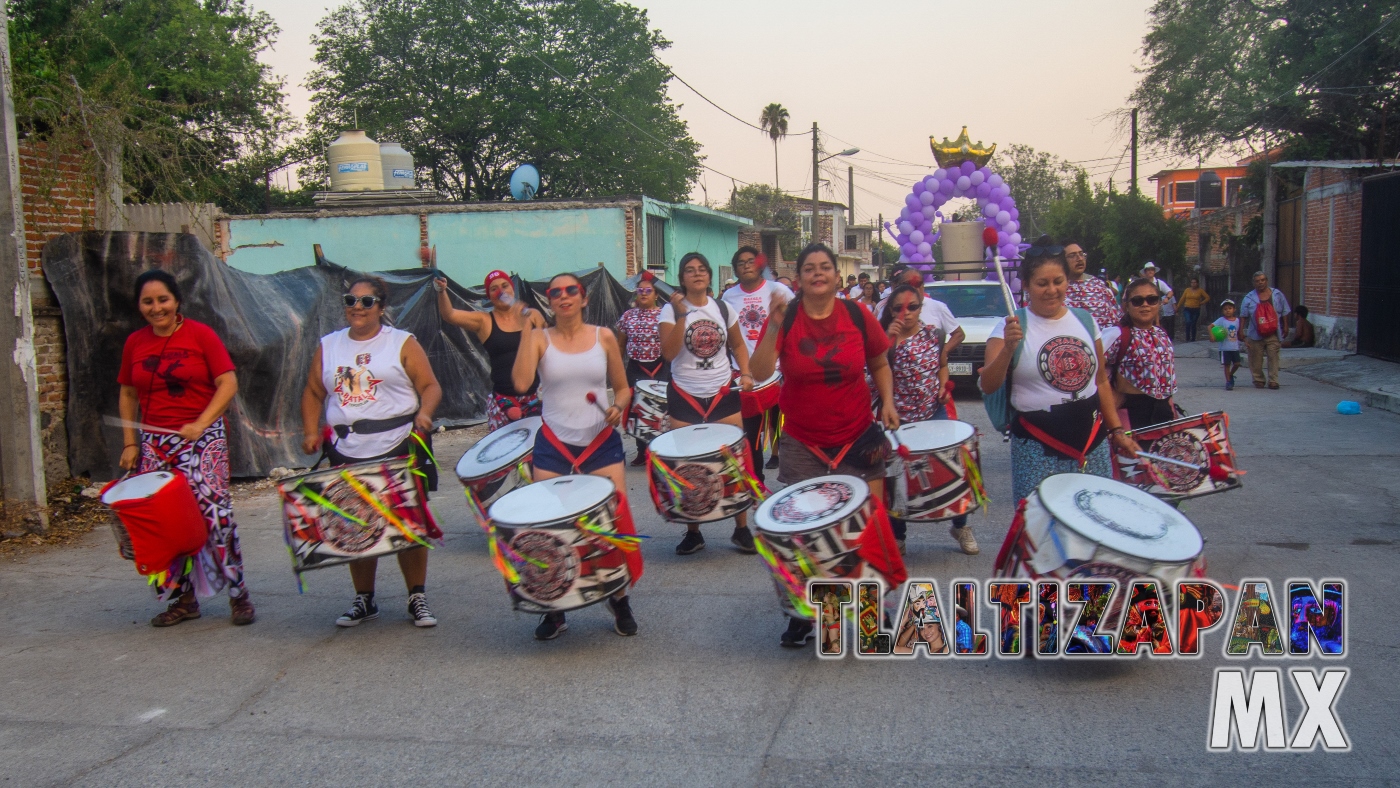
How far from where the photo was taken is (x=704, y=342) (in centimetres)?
676

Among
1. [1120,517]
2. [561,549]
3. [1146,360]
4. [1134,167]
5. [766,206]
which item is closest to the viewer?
[1120,517]

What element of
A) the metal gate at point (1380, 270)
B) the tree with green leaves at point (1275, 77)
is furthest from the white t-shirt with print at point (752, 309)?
the tree with green leaves at point (1275, 77)

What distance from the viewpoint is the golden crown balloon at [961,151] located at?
21.9 m

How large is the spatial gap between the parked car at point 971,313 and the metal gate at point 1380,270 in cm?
610

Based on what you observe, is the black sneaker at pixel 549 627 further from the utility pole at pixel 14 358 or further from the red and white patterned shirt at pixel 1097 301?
the utility pole at pixel 14 358

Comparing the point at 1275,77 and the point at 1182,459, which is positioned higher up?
the point at 1275,77

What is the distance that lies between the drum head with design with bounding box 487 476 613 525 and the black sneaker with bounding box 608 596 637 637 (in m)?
0.63

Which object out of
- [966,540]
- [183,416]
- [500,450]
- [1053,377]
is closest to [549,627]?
[500,450]

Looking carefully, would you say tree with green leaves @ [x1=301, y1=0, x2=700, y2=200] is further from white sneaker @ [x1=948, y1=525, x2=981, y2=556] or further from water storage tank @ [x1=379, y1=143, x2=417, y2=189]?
Answer: white sneaker @ [x1=948, y1=525, x2=981, y2=556]

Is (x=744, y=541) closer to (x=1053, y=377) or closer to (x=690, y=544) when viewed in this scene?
(x=690, y=544)

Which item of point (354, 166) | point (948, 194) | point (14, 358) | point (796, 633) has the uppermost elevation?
point (354, 166)

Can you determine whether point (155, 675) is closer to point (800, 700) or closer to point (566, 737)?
point (566, 737)

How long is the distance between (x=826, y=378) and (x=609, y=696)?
5.50 feet

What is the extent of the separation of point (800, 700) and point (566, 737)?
3.06 feet
